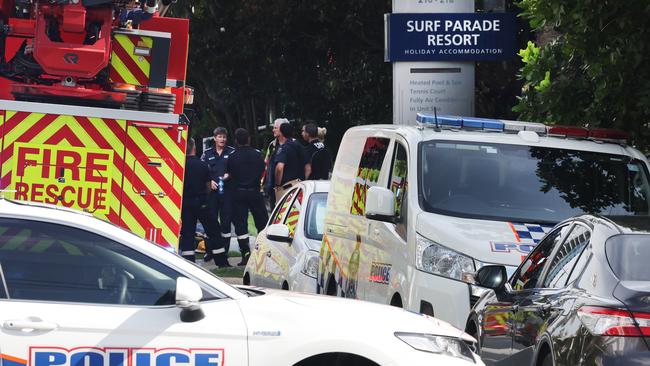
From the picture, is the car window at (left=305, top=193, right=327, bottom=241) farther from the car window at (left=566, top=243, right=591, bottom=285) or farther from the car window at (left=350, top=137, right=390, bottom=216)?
the car window at (left=566, top=243, right=591, bottom=285)

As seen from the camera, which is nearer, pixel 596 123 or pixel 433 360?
pixel 433 360

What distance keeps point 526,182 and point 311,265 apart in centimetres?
301

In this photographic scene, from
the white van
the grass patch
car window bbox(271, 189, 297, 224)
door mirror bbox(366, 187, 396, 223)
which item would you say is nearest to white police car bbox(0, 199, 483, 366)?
the white van

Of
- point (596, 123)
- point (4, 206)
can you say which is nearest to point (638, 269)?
point (4, 206)

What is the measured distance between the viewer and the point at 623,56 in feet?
38.0

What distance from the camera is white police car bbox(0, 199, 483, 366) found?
6184 millimetres

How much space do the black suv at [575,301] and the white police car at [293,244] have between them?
4.21m

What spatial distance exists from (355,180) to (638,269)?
215 inches

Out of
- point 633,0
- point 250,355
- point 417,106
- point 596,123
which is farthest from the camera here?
point 417,106

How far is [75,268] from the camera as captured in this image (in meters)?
6.42

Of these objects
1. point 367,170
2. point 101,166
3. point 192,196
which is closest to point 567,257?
point 367,170

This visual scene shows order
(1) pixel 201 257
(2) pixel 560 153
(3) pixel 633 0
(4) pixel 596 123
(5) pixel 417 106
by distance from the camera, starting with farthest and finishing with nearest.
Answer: (1) pixel 201 257, (5) pixel 417 106, (4) pixel 596 123, (3) pixel 633 0, (2) pixel 560 153

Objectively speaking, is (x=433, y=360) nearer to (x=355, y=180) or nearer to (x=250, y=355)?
(x=250, y=355)

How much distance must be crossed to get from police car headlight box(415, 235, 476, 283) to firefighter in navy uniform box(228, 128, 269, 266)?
963 centimetres
